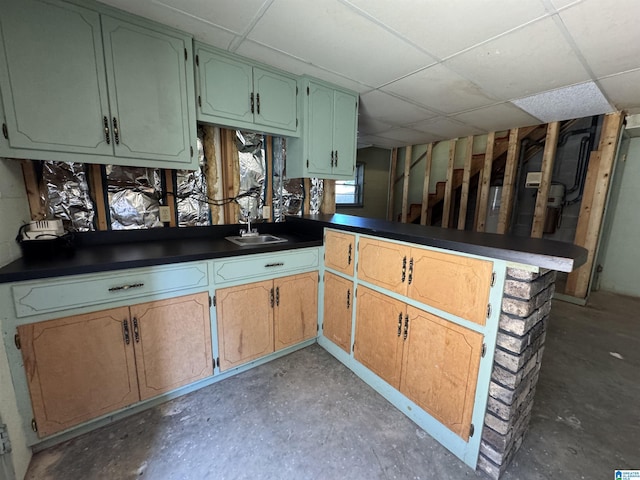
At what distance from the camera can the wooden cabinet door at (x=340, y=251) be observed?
1889 mm

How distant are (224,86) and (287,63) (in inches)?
19.5

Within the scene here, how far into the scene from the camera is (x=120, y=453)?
1326 mm

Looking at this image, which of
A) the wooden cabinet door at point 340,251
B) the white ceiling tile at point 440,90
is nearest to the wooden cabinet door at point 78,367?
the wooden cabinet door at point 340,251

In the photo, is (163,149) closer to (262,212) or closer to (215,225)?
(215,225)

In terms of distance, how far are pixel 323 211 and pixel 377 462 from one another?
2197 mm

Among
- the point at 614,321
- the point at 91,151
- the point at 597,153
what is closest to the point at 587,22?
the point at 597,153

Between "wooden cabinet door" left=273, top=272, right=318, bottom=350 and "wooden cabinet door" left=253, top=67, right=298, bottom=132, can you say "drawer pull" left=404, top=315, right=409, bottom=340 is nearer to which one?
"wooden cabinet door" left=273, top=272, right=318, bottom=350

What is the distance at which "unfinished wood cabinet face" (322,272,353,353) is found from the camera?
1973 millimetres

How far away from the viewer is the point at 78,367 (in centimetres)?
133

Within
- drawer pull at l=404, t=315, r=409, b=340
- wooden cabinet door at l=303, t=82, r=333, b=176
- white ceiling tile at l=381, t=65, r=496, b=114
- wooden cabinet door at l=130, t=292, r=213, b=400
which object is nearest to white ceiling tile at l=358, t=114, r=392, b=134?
white ceiling tile at l=381, t=65, r=496, b=114

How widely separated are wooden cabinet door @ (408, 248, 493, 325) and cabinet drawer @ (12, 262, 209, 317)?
1.29 m

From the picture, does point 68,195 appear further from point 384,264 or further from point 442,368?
point 442,368

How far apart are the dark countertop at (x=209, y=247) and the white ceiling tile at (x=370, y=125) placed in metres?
1.74

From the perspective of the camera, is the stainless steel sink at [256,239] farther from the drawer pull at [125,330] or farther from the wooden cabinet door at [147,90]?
the drawer pull at [125,330]
